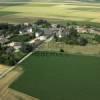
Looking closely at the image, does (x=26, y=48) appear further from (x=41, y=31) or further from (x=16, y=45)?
(x=41, y=31)

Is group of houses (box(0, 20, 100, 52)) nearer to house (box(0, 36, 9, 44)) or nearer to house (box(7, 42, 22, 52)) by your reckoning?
house (box(0, 36, 9, 44))

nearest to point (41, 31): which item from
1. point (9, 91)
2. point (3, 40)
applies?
point (3, 40)

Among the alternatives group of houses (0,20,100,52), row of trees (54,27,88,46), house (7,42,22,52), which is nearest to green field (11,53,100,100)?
house (7,42,22,52)

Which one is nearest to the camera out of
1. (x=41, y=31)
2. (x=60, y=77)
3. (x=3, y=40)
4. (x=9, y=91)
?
(x=9, y=91)

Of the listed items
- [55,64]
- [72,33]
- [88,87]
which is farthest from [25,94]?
[72,33]

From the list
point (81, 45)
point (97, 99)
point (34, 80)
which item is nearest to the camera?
point (97, 99)

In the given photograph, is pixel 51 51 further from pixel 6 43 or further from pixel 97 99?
pixel 97 99

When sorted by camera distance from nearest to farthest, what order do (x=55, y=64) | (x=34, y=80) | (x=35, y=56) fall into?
1. (x=34, y=80)
2. (x=55, y=64)
3. (x=35, y=56)

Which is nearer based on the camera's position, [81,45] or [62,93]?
[62,93]
